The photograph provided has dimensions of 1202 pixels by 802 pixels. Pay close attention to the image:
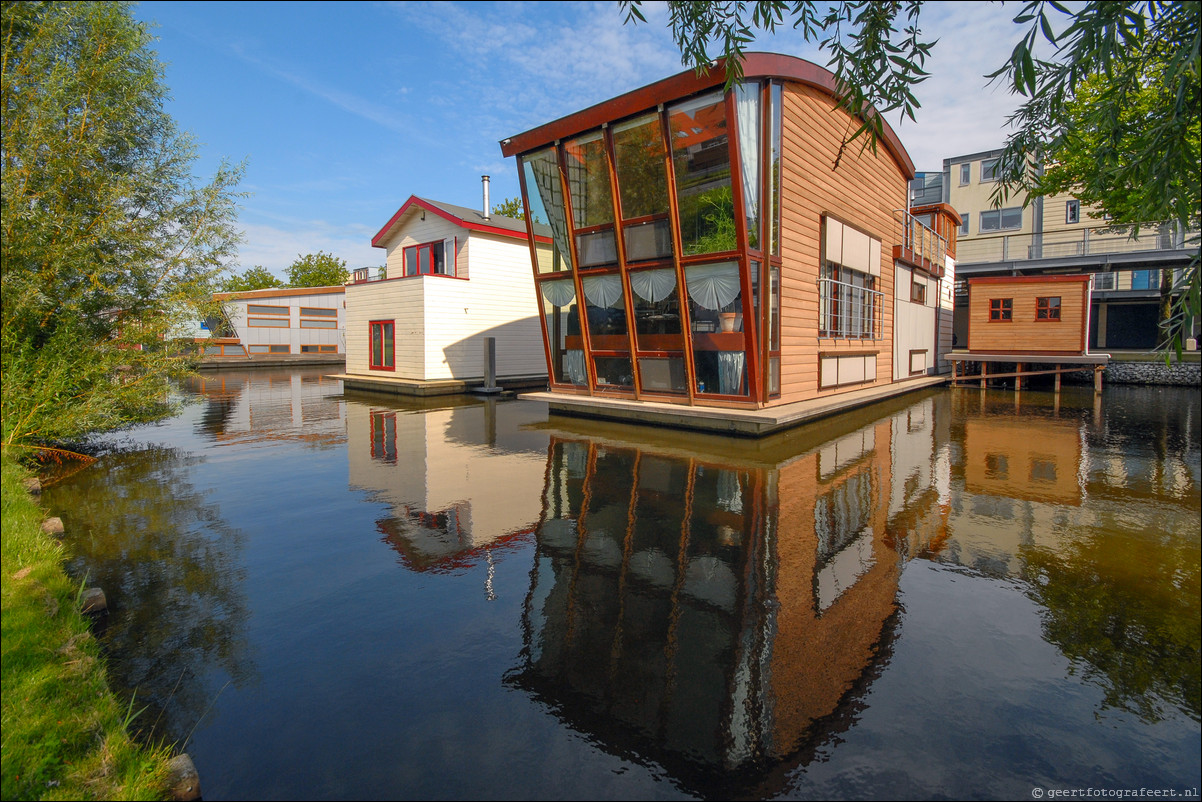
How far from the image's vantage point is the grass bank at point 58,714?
2197 millimetres

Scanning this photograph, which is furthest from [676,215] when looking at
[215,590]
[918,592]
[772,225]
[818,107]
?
[215,590]

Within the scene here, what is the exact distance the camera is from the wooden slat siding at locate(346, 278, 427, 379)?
760 inches

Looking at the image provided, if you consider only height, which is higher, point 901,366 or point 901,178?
point 901,178

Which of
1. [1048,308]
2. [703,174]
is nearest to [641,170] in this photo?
[703,174]

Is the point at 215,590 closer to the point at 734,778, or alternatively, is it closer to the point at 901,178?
the point at 734,778

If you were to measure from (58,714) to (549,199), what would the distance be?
1262 cm

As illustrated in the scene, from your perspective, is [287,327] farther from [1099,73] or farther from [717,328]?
[1099,73]

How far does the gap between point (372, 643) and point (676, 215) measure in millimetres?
9917

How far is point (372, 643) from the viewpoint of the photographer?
3504 mm

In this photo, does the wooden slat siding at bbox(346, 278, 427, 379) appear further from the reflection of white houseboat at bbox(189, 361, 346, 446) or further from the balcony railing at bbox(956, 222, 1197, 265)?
the balcony railing at bbox(956, 222, 1197, 265)

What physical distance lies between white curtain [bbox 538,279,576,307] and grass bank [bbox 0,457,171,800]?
36.1 ft

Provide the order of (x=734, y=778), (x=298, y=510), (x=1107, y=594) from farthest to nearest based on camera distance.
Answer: (x=298, y=510), (x=1107, y=594), (x=734, y=778)

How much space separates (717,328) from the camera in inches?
454

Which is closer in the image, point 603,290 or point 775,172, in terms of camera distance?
point 775,172
